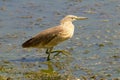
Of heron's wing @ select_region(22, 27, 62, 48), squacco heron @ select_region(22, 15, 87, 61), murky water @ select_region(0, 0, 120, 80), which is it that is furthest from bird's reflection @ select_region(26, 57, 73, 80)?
heron's wing @ select_region(22, 27, 62, 48)

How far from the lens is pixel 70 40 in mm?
12891

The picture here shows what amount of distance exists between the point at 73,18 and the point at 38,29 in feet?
6.46

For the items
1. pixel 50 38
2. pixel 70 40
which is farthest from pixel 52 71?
pixel 70 40

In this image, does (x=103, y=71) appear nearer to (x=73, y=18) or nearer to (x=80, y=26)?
(x=73, y=18)

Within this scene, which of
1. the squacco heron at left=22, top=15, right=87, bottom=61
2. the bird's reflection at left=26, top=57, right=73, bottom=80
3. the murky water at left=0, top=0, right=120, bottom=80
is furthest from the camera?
the squacco heron at left=22, top=15, right=87, bottom=61

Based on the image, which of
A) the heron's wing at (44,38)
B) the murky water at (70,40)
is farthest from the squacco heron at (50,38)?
the murky water at (70,40)

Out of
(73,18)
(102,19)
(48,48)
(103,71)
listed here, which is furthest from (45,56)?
(102,19)

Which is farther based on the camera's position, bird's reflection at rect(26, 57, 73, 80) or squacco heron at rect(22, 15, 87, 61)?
squacco heron at rect(22, 15, 87, 61)

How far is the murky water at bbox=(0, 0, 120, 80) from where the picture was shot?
1079cm

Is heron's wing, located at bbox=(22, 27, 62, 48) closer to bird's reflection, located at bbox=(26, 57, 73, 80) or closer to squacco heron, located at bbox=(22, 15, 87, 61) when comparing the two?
squacco heron, located at bbox=(22, 15, 87, 61)

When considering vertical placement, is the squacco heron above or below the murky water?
above

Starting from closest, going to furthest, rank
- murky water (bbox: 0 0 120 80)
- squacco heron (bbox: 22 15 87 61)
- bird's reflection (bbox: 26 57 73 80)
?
bird's reflection (bbox: 26 57 73 80), murky water (bbox: 0 0 120 80), squacco heron (bbox: 22 15 87 61)

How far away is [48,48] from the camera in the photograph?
39.0ft

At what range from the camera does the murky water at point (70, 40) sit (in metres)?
10.8
